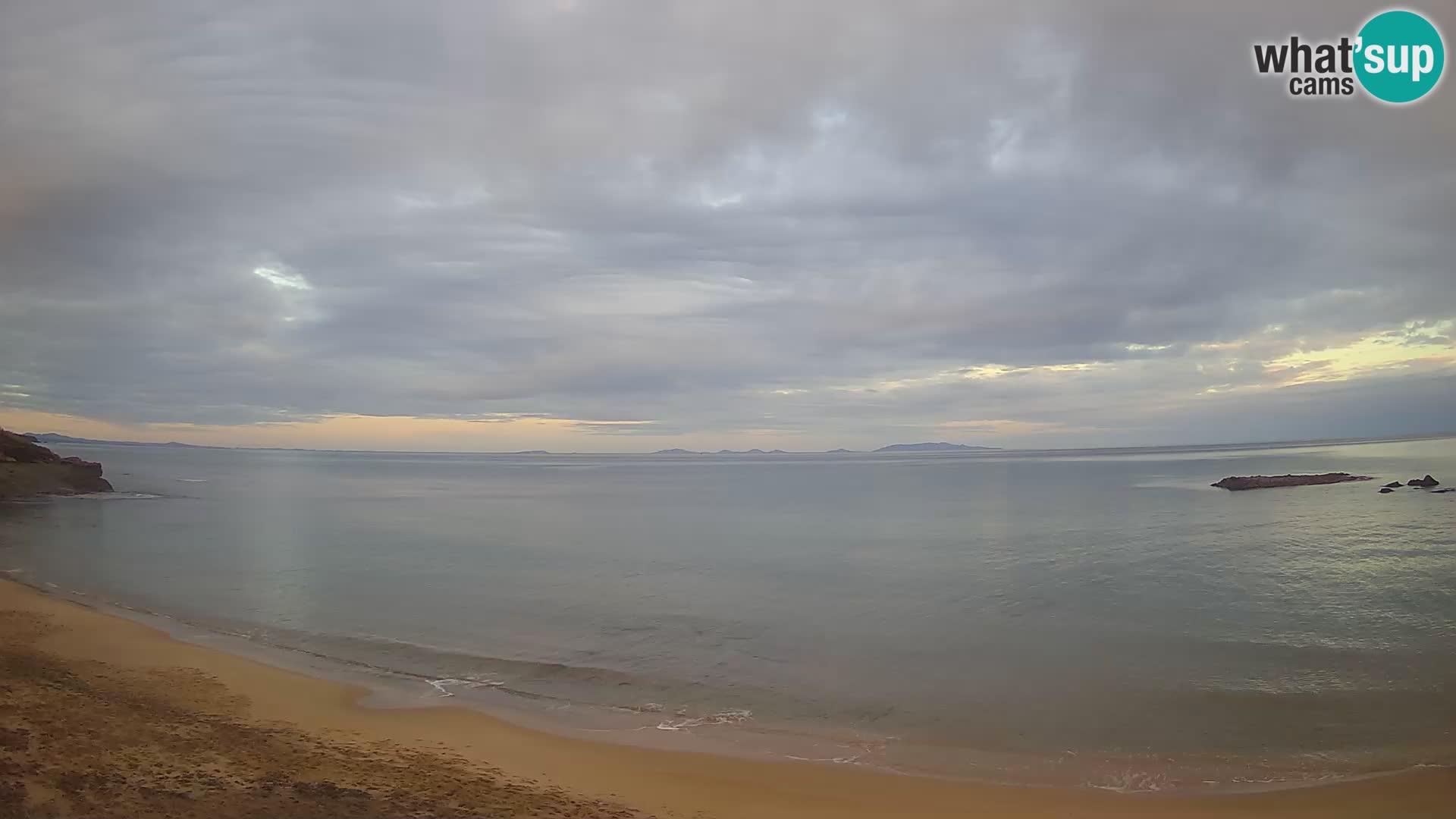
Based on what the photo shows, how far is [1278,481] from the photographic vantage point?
222ft

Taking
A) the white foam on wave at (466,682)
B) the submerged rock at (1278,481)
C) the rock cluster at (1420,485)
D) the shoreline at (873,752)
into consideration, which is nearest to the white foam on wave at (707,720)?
the shoreline at (873,752)

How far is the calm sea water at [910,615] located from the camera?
13250 millimetres

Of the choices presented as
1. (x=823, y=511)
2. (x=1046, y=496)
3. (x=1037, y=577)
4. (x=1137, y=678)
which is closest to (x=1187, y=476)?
(x=1046, y=496)

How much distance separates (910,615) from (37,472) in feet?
241

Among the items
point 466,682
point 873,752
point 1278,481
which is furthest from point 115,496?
point 1278,481

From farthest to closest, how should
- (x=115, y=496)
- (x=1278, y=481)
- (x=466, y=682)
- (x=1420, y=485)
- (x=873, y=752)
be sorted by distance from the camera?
1. (x=1278, y=481)
2. (x=115, y=496)
3. (x=1420, y=485)
4. (x=466, y=682)
5. (x=873, y=752)

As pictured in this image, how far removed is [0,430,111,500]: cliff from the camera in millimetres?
55812

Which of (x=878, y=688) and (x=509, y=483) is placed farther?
(x=509, y=483)

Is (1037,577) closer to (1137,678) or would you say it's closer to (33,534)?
(1137,678)

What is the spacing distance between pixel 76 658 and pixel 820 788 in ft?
53.7

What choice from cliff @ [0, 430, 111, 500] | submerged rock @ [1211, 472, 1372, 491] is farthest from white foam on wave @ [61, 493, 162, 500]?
submerged rock @ [1211, 472, 1372, 491]

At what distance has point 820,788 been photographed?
10766 millimetres

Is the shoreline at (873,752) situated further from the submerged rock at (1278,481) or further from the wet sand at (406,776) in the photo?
the submerged rock at (1278,481)

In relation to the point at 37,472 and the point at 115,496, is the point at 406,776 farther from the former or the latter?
the point at 115,496
